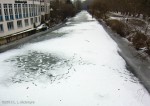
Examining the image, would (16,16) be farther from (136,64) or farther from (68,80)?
(136,64)

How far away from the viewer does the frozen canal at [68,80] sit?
9.30 metres

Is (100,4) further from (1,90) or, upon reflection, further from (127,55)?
(1,90)

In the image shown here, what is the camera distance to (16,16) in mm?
29406

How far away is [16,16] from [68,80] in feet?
71.3

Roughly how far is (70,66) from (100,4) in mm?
42939

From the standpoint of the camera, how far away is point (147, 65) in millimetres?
13969

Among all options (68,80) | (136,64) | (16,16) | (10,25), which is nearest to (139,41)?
(136,64)

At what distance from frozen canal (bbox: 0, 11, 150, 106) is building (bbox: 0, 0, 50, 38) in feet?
31.4

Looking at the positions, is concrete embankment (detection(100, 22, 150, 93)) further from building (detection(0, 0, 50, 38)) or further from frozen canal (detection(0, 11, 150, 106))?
building (detection(0, 0, 50, 38))

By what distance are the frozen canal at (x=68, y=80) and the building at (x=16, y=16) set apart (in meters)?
9.57

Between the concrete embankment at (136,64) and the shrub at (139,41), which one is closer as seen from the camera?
the concrete embankment at (136,64)

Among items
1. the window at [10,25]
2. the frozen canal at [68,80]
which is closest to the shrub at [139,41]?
the frozen canal at [68,80]
